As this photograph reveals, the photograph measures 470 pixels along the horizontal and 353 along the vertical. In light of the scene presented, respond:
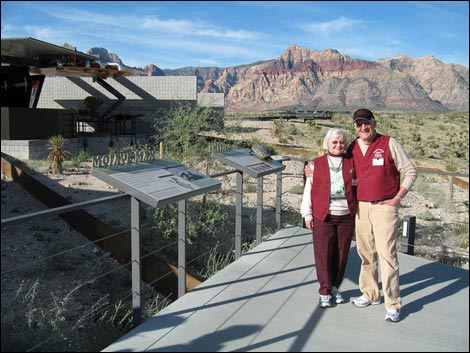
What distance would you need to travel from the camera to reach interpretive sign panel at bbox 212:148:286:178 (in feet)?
16.6

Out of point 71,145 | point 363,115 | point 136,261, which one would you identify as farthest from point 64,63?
point 363,115

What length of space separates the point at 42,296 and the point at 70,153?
10.4 m

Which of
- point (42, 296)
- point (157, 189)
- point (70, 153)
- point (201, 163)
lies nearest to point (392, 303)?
point (157, 189)

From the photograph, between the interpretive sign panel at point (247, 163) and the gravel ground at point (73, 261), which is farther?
the interpretive sign panel at point (247, 163)

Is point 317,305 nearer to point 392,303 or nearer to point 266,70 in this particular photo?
point 392,303

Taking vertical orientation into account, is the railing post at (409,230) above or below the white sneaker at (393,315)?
above

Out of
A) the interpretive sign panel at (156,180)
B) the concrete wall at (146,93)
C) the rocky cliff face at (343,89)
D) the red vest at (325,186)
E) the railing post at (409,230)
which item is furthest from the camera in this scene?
the rocky cliff face at (343,89)

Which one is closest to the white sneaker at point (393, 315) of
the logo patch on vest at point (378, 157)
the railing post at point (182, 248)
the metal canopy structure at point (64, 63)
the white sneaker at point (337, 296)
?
the white sneaker at point (337, 296)

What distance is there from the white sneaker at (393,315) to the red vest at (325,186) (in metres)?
0.71

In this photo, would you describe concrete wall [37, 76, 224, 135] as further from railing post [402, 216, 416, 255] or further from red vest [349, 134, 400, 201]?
red vest [349, 134, 400, 201]

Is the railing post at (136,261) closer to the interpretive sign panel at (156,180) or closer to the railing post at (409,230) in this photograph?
the interpretive sign panel at (156,180)

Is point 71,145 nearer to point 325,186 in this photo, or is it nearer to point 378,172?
point 325,186

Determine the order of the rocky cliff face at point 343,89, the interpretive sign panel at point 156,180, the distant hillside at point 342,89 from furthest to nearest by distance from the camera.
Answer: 1. the rocky cliff face at point 343,89
2. the distant hillside at point 342,89
3. the interpretive sign panel at point 156,180

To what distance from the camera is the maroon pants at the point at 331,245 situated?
3.68m
